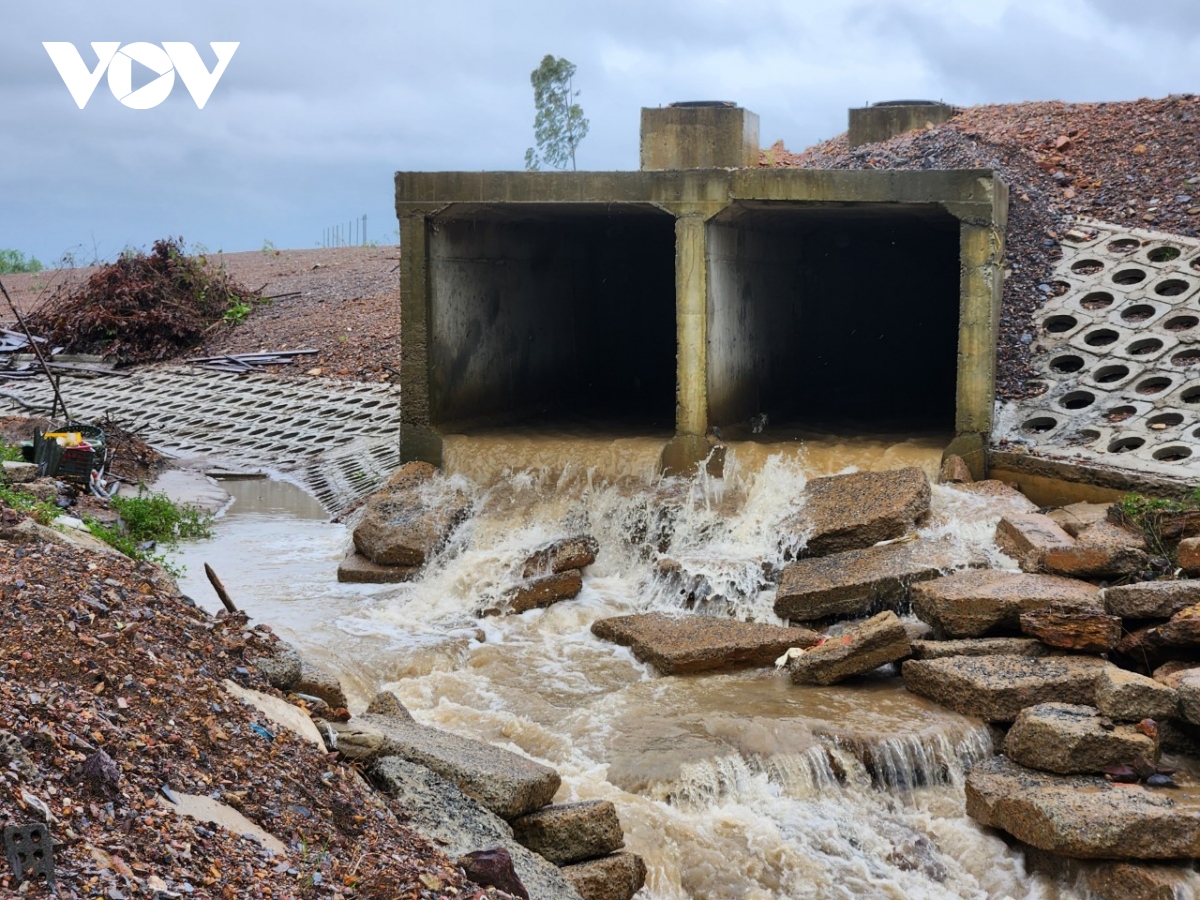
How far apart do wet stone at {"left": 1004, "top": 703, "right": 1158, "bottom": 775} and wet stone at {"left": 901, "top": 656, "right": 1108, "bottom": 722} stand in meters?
0.44

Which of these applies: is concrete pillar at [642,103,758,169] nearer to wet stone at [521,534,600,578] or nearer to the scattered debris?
wet stone at [521,534,600,578]

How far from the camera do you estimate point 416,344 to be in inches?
483

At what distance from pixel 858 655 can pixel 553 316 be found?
7.34 meters

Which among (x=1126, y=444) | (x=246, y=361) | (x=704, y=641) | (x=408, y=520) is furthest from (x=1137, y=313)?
(x=246, y=361)

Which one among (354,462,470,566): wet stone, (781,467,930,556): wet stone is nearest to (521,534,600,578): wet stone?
(354,462,470,566): wet stone

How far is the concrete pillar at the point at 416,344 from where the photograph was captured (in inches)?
476

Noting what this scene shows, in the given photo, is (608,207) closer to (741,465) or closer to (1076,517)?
(741,465)

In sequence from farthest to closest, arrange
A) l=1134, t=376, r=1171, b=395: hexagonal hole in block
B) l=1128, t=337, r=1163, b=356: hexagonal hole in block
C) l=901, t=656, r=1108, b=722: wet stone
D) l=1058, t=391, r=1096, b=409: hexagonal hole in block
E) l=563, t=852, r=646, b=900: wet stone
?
l=1128, t=337, r=1163, b=356: hexagonal hole in block < l=1058, t=391, r=1096, b=409: hexagonal hole in block < l=1134, t=376, r=1171, b=395: hexagonal hole in block < l=901, t=656, r=1108, b=722: wet stone < l=563, t=852, r=646, b=900: wet stone

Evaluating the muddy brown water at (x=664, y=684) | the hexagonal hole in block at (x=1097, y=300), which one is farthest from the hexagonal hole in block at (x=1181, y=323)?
the muddy brown water at (x=664, y=684)

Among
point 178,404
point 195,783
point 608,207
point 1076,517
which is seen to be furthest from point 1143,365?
point 178,404

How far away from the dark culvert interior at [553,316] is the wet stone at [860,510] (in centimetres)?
309

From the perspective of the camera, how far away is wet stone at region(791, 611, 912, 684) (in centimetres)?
781

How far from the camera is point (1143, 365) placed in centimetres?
1186

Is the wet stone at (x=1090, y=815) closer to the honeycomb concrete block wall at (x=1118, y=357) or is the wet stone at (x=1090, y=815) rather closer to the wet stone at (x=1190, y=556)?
the wet stone at (x=1190, y=556)
